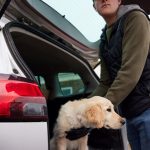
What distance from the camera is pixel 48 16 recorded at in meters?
3.75

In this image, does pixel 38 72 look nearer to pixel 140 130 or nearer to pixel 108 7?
pixel 108 7

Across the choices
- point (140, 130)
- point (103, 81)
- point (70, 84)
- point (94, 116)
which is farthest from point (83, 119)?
point (70, 84)

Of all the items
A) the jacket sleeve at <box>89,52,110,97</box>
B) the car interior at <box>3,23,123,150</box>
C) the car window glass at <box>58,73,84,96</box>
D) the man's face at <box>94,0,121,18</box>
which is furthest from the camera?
the car window glass at <box>58,73,84,96</box>

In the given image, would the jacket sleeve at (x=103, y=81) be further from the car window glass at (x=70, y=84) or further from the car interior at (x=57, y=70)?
the car window glass at (x=70, y=84)

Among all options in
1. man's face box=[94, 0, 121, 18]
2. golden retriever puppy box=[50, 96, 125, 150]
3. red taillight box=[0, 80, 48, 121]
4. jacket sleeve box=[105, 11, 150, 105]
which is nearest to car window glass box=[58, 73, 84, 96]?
golden retriever puppy box=[50, 96, 125, 150]

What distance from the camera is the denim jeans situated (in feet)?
10.7

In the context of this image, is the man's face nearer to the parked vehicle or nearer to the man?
the man

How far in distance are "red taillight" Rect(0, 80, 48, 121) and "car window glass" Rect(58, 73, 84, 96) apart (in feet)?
9.37

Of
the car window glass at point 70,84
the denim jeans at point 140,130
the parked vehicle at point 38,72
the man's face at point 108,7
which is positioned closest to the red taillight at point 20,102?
the parked vehicle at point 38,72

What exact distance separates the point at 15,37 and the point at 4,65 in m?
1.38

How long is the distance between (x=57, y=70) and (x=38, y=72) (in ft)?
0.81

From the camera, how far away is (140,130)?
11.0 feet

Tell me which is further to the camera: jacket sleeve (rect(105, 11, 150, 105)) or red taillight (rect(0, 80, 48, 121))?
jacket sleeve (rect(105, 11, 150, 105))

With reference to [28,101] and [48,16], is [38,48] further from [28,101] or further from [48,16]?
[28,101]
